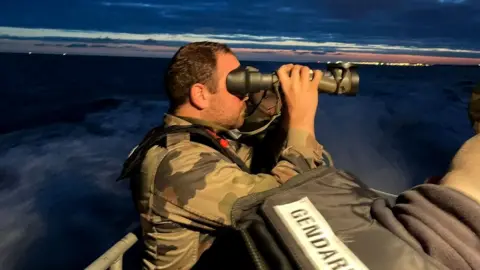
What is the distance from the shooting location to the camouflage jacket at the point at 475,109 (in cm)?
92

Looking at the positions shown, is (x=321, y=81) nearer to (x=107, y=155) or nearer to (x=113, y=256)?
(x=113, y=256)

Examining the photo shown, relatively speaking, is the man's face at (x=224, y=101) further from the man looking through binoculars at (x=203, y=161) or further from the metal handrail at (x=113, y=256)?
the metal handrail at (x=113, y=256)

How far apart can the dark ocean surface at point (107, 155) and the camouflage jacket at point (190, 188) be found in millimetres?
2452

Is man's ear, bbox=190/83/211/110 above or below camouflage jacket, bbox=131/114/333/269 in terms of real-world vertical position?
above

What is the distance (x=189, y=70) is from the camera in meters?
1.50

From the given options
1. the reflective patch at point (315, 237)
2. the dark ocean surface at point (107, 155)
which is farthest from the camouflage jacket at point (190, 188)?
the dark ocean surface at point (107, 155)

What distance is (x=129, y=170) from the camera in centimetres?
139

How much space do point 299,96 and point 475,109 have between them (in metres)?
0.58

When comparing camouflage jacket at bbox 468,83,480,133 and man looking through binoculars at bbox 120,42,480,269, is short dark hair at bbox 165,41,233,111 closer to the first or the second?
man looking through binoculars at bbox 120,42,480,269

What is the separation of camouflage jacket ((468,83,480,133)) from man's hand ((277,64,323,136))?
54 centimetres

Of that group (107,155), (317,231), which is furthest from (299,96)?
(107,155)

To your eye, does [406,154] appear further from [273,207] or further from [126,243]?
[273,207]

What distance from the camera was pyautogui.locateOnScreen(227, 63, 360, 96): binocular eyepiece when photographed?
146cm

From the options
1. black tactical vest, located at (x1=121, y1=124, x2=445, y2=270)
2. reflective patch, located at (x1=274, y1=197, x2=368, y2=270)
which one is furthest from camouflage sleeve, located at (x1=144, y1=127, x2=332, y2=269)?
reflective patch, located at (x1=274, y1=197, x2=368, y2=270)
